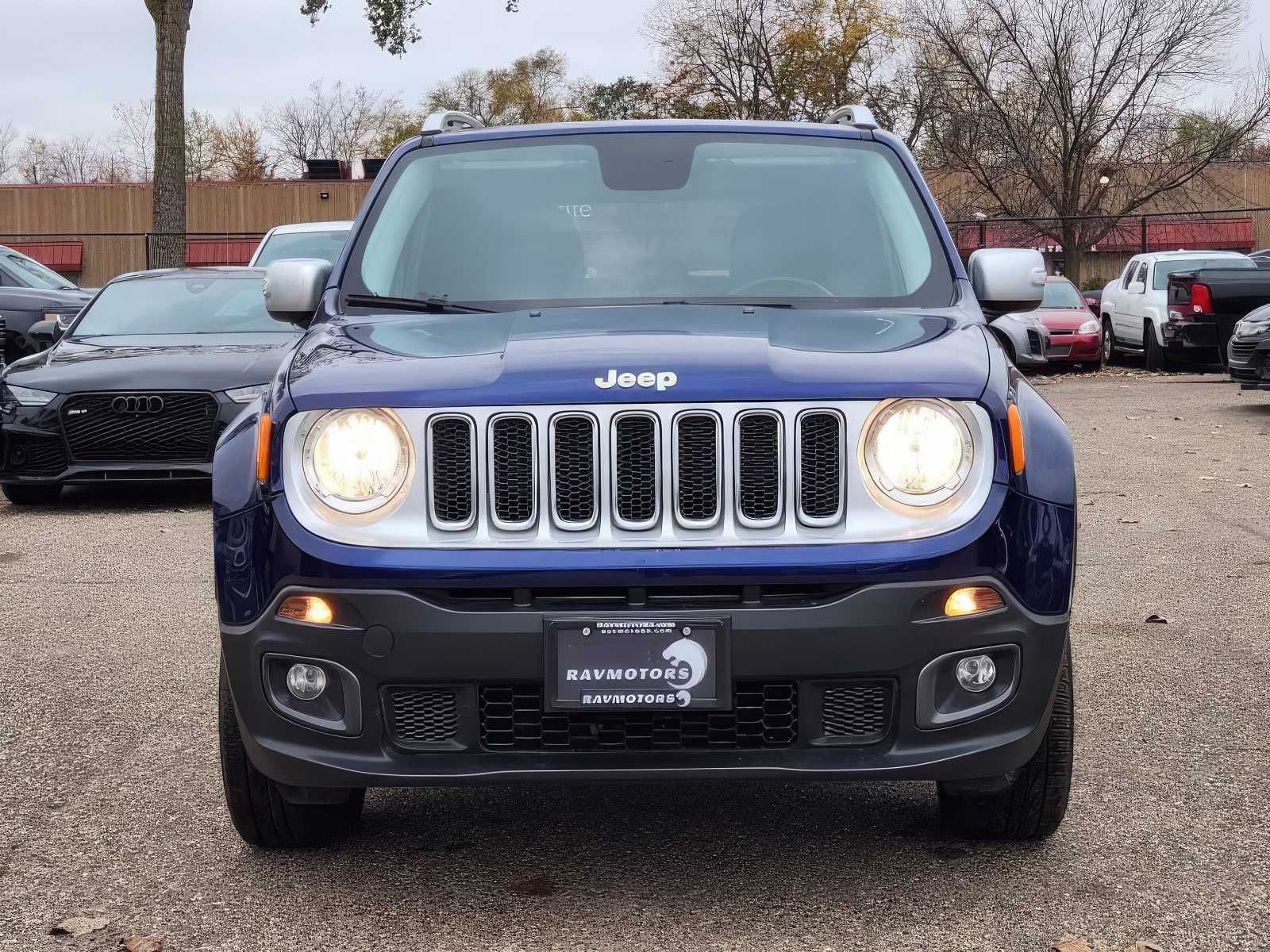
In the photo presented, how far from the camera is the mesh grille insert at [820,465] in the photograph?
3.24 metres

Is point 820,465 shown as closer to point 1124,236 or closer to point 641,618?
point 641,618

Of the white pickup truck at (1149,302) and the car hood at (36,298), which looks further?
the white pickup truck at (1149,302)

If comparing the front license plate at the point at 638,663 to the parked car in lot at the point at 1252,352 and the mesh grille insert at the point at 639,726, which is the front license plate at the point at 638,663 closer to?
the mesh grille insert at the point at 639,726

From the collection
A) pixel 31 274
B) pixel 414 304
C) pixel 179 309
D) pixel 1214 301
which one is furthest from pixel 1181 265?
pixel 414 304

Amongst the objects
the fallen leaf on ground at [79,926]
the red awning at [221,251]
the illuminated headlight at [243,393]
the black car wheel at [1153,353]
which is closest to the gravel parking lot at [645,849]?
the fallen leaf on ground at [79,926]

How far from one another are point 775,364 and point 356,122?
82.2 m

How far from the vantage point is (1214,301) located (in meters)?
19.8

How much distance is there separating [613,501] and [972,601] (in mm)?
739

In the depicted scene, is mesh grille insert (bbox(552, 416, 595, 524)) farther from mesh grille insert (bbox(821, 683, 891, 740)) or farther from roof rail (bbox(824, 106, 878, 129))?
roof rail (bbox(824, 106, 878, 129))

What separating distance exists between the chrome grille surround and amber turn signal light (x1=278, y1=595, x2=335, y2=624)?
13cm

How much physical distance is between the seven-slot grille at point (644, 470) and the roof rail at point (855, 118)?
6.01ft

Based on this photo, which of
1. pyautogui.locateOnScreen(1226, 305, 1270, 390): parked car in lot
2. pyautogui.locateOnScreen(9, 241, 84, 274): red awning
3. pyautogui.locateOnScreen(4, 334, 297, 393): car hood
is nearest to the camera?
pyautogui.locateOnScreen(4, 334, 297, 393): car hood

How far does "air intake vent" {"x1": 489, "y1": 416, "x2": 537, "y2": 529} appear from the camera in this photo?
3234mm

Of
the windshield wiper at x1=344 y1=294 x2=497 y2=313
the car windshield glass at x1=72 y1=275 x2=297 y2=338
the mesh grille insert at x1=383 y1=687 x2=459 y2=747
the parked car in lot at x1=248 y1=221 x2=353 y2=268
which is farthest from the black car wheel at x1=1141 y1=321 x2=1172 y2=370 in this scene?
the mesh grille insert at x1=383 y1=687 x2=459 y2=747
